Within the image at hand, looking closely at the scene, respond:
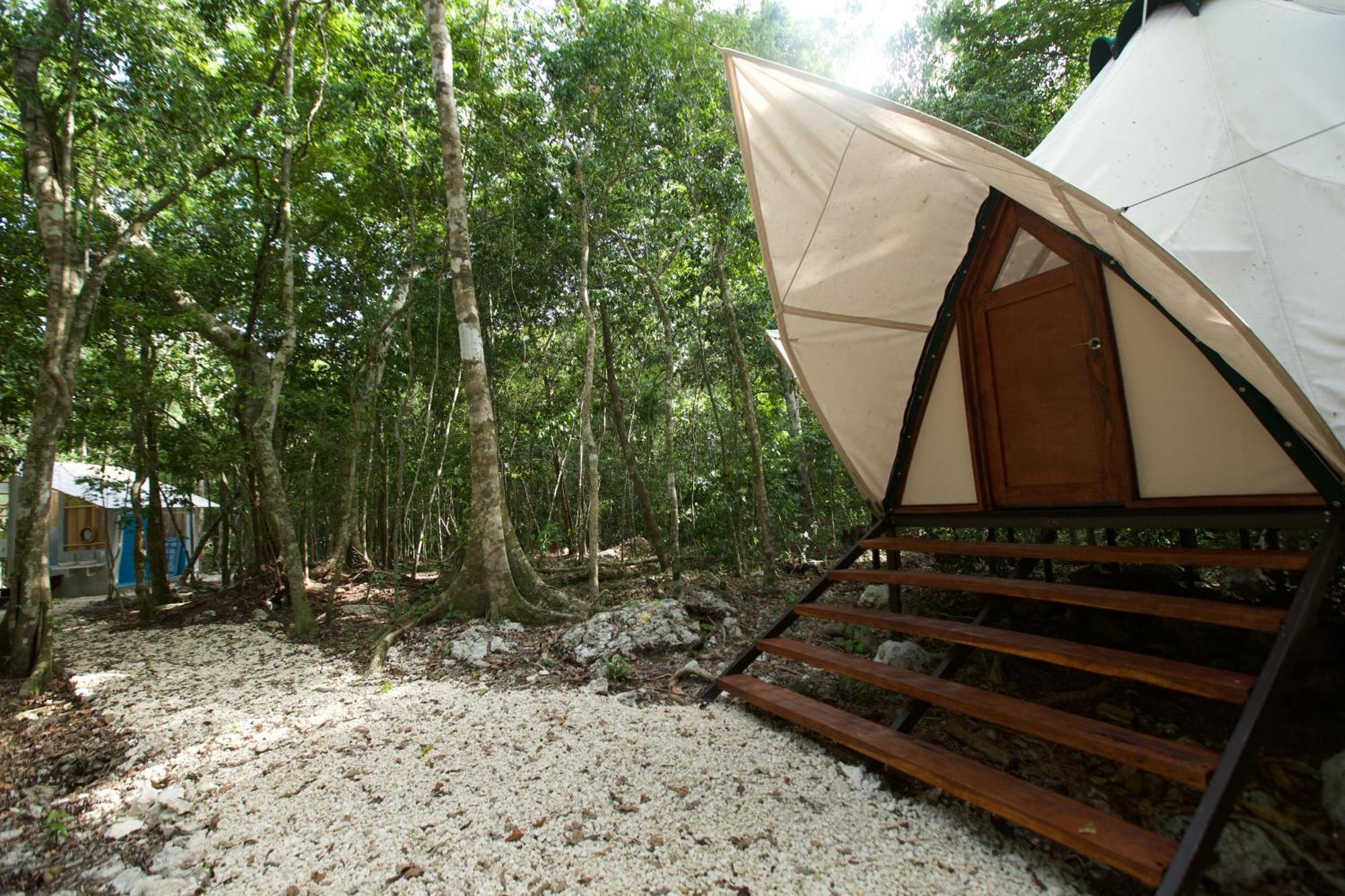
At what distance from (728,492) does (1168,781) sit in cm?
638

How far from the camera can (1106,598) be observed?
231 cm

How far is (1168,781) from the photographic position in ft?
6.86

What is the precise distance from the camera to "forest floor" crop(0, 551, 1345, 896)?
1.77 metres

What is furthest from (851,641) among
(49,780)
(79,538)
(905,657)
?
(79,538)

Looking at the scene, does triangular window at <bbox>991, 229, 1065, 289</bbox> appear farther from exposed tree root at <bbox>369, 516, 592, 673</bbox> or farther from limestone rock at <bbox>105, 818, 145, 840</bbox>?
limestone rock at <bbox>105, 818, 145, 840</bbox>

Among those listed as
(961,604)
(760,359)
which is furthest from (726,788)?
(760,359)

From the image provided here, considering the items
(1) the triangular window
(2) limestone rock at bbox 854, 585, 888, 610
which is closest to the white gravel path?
(2) limestone rock at bbox 854, 585, 888, 610

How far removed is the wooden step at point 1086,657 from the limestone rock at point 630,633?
1.52 meters

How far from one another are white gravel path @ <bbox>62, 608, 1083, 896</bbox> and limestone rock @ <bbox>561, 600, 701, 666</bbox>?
27.1 inches

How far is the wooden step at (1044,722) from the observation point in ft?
5.37

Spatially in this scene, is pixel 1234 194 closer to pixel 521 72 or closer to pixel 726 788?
pixel 726 788

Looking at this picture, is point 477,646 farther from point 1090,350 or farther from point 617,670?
point 1090,350

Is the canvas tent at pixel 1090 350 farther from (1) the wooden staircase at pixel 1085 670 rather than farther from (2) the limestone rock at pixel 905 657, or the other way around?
(2) the limestone rock at pixel 905 657

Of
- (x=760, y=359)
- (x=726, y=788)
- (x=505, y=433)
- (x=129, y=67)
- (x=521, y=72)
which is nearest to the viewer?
(x=726, y=788)
